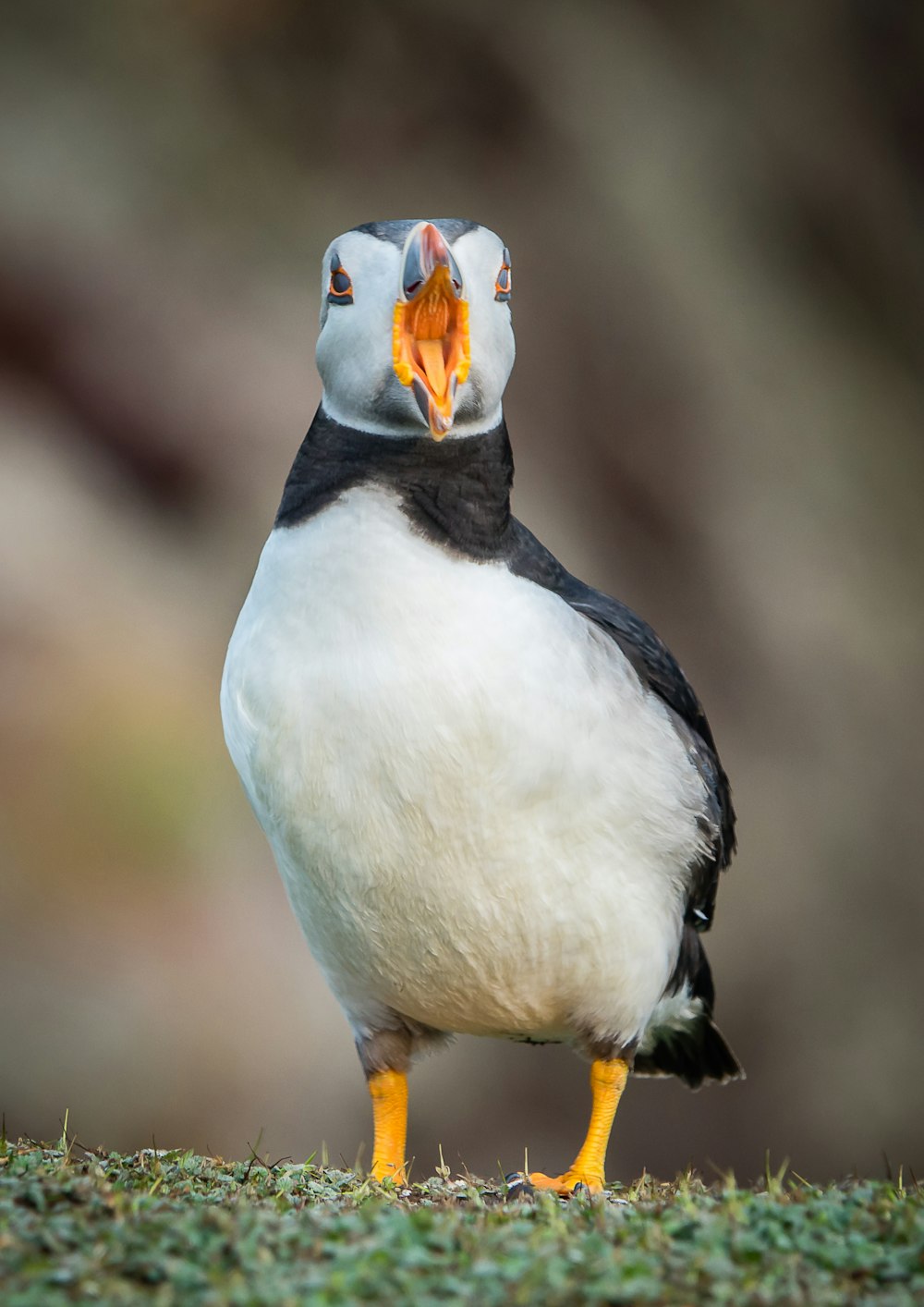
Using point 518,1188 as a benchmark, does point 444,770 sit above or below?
above

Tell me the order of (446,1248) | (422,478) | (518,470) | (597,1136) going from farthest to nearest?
(518,470), (597,1136), (422,478), (446,1248)

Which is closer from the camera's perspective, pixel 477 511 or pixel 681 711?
pixel 477 511

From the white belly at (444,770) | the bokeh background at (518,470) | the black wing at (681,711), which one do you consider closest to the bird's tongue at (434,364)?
the white belly at (444,770)

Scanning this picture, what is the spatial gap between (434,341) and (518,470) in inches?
218

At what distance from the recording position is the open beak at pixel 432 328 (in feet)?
11.2

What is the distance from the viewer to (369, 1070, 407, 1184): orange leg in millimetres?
4152

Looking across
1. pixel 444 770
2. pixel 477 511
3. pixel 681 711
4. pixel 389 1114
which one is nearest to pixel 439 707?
pixel 444 770

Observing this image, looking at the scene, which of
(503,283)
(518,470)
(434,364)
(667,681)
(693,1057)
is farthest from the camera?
(518,470)

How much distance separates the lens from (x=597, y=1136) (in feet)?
13.6

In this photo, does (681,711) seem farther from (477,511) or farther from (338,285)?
(338,285)

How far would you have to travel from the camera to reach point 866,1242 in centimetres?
274

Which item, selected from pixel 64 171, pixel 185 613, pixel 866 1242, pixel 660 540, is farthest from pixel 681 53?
pixel 866 1242

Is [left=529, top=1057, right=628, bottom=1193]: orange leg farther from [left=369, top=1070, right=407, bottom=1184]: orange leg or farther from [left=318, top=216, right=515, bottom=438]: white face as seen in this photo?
[left=318, top=216, right=515, bottom=438]: white face

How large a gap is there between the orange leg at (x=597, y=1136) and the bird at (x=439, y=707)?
1cm
